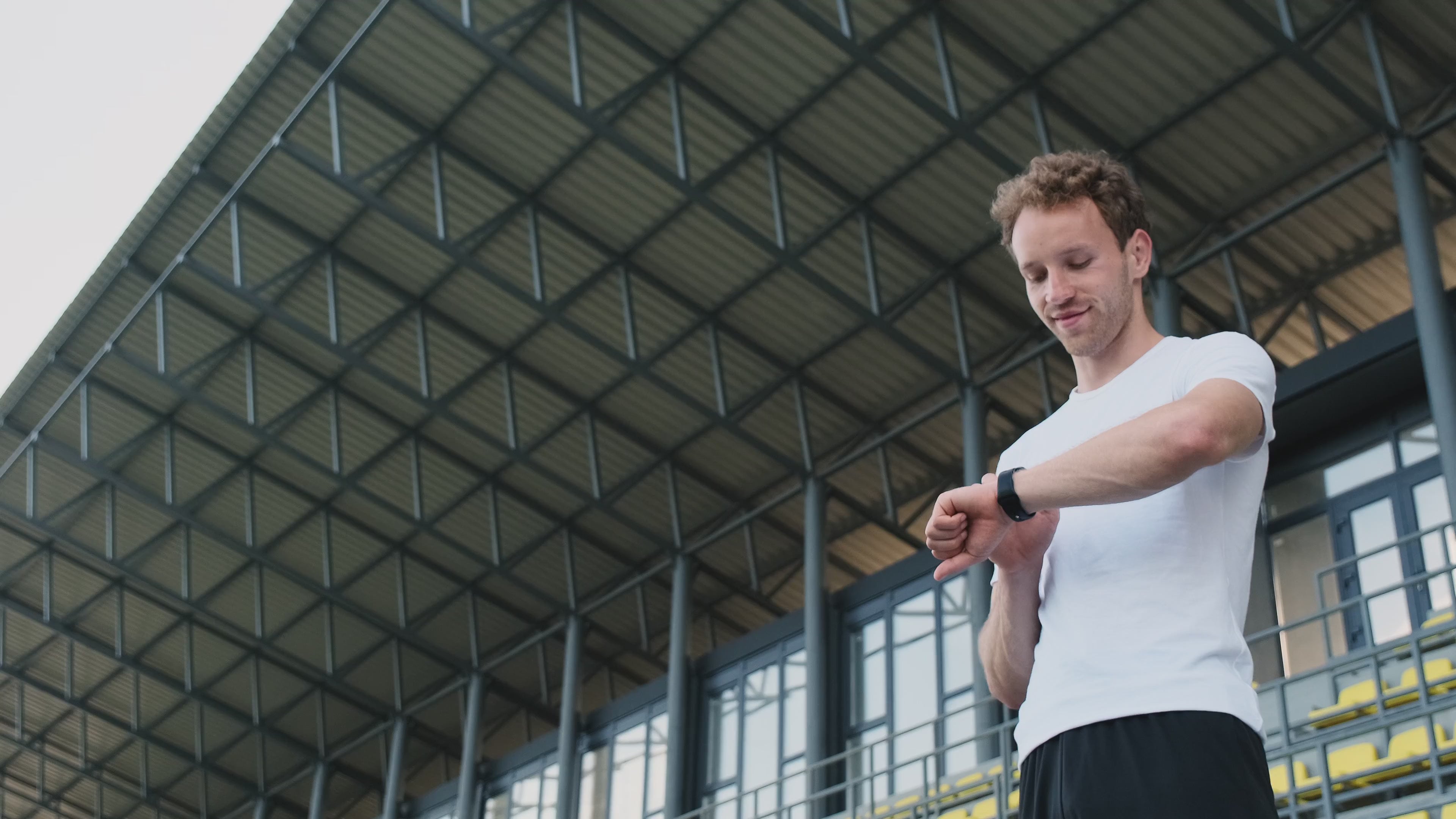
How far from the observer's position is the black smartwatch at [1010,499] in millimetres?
2322

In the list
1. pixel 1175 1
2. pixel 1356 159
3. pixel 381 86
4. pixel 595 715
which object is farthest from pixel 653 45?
pixel 595 715

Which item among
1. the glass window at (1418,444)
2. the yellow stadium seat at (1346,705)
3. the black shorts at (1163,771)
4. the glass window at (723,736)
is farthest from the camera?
the glass window at (723,736)

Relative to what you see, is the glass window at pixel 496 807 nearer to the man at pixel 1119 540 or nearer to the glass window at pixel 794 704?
the glass window at pixel 794 704

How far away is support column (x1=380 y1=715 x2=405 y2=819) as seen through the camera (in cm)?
3662

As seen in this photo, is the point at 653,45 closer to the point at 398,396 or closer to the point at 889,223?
the point at 889,223

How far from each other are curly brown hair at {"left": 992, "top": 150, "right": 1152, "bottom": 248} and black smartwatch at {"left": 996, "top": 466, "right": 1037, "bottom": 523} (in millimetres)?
466

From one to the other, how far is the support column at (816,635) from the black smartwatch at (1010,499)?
2386 centimetres

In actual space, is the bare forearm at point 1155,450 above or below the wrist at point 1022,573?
above

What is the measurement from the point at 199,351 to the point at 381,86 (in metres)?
8.20

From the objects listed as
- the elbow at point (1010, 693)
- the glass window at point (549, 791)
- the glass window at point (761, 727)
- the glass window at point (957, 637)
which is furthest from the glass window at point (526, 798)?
the elbow at point (1010, 693)

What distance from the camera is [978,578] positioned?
2348 cm

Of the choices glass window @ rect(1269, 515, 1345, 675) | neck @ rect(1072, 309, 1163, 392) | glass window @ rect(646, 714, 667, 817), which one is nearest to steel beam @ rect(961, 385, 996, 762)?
→ glass window @ rect(1269, 515, 1345, 675)

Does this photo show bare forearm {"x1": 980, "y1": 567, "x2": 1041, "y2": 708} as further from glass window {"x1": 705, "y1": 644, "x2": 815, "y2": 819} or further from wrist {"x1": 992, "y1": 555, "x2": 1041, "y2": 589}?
glass window {"x1": 705, "y1": 644, "x2": 815, "y2": 819}

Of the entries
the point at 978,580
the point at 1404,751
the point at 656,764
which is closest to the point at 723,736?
the point at 656,764
